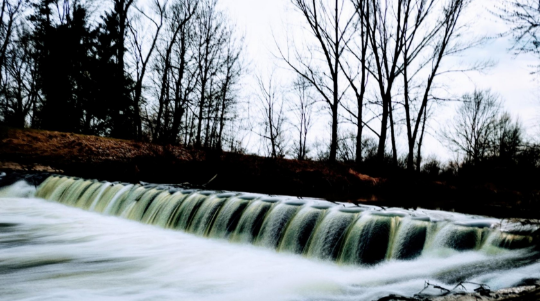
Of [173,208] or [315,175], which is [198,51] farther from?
[173,208]

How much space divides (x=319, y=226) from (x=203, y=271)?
5.77ft

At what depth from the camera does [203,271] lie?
4594mm

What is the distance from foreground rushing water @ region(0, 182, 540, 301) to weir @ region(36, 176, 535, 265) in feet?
0.42

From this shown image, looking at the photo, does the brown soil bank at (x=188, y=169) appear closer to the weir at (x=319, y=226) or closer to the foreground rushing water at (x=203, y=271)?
the weir at (x=319, y=226)

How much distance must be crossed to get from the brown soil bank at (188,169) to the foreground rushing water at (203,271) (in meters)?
6.65

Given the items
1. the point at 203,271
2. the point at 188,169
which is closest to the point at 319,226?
the point at 203,271

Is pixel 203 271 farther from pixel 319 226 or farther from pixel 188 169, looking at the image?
pixel 188 169

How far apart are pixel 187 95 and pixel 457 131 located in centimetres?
3289

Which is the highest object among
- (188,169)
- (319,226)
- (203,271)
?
(188,169)

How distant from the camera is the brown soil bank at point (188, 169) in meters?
12.8

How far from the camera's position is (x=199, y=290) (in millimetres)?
3916

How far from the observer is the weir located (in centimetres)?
436

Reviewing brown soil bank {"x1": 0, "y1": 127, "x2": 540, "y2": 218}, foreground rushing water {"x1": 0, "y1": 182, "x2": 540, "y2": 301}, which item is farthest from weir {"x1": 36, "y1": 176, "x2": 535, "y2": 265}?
brown soil bank {"x1": 0, "y1": 127, "x2": 540, "y2": 218}

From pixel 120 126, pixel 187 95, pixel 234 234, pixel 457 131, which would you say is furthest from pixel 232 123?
pixel 457 131
